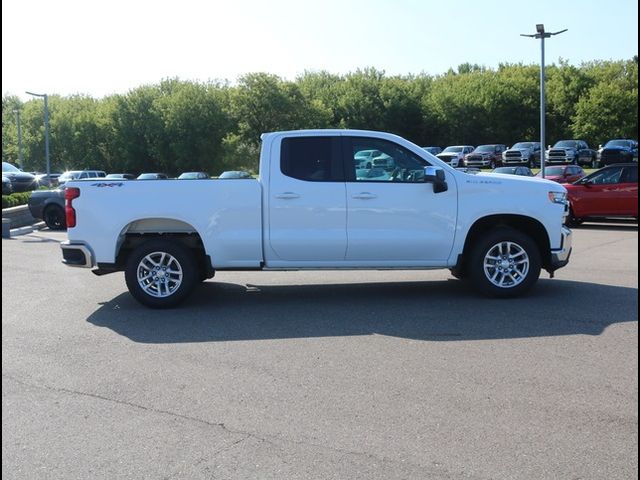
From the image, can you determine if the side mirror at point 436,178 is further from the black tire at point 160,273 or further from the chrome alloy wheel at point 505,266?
the black tire at point 160,273

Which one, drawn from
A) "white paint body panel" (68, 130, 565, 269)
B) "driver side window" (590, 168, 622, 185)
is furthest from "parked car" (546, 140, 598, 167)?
"white paint body panel" (68, 130, 565, 269)

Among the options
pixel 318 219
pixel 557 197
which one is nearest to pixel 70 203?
pixel 318 219

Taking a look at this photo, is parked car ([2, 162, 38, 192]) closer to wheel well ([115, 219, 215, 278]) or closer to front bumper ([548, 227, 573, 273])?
wheel well ([115, 219, 215, 278])

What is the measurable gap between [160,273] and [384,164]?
297 cm

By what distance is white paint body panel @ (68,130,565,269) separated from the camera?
8695 millimetres

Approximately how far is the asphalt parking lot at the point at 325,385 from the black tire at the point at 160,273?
0.20m

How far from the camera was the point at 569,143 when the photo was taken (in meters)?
57.2

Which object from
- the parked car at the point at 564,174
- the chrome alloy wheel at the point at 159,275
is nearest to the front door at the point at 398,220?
the chrome alloy wheel at the point at 159,275

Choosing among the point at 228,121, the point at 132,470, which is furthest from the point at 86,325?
the point at 228,121

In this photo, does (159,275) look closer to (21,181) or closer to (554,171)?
(554,171)

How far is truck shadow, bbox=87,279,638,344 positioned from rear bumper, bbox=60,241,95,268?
61 cm

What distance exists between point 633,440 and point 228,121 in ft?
187

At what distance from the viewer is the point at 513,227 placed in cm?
934

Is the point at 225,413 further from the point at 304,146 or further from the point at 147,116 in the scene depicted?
the point at 147,116
